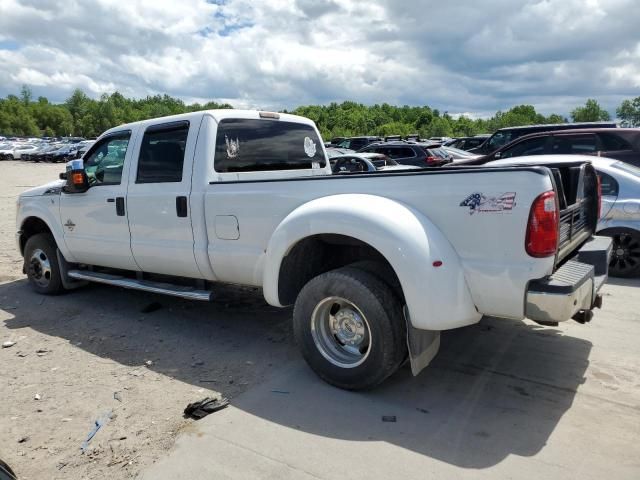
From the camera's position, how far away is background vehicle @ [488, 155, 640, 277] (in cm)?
635

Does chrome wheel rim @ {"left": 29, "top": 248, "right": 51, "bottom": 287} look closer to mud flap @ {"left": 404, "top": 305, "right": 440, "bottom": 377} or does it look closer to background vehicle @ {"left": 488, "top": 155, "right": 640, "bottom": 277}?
mud flap @ {"left": 404, "top": 305, "right": 440, "bottom": 377}

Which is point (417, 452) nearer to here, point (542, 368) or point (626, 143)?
point (542, 368)

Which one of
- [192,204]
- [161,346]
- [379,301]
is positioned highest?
[192,204]

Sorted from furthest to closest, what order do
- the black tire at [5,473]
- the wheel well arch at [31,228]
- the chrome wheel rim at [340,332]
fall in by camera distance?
the wheel well arch at [31,228], the chrome wheel rim at [340,332], the black tire at [5,473]

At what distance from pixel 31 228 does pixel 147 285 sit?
2502 millimetres

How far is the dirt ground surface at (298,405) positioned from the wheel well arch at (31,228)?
1.57 meters

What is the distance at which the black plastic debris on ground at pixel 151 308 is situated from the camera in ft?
Answer: 18.6

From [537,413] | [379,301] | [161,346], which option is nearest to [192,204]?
[161,346]

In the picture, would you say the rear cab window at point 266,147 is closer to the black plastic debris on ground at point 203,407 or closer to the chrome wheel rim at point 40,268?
the black plastic debris on ground at point 203,407

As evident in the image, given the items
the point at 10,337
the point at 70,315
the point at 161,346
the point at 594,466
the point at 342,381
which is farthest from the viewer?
the point at 70,315

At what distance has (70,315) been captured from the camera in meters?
5.68

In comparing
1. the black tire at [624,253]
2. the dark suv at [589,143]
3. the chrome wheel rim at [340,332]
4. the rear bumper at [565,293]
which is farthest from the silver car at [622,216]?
the chrome wheel rim at [340,332]

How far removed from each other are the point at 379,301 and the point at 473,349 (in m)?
1.42

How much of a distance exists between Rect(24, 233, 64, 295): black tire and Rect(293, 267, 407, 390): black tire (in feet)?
12.5
